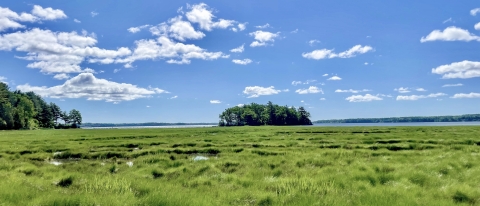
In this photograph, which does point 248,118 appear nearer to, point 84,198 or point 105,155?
point 105,155

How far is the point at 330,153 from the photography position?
20203 millimetres

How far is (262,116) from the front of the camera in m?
185

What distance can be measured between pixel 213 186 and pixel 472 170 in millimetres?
10966

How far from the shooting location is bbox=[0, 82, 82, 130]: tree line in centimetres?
9444

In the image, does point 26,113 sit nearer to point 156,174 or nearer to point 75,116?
point 75,116

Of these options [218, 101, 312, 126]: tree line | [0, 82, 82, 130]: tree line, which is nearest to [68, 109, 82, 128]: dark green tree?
[0, 82, 82, 130]: tree line

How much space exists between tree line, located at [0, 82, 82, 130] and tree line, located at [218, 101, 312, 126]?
297 ft

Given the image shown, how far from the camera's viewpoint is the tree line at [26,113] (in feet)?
310

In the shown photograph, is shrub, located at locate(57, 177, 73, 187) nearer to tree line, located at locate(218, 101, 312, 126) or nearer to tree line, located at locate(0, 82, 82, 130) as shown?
tree line, located at locate(0, 82, 82, 130)

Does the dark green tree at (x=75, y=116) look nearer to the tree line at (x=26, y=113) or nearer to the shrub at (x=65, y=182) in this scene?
the tree line at (x=26, y=113)

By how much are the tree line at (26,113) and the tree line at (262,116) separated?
297ft

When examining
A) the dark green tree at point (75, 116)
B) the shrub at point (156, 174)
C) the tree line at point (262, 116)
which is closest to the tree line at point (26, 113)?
the dark green tree at point (75, 116)

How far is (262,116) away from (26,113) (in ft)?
396

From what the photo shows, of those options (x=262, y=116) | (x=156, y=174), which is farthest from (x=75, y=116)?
(x=156, y=174)
